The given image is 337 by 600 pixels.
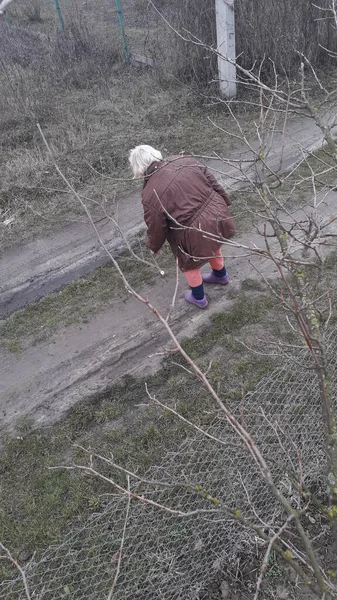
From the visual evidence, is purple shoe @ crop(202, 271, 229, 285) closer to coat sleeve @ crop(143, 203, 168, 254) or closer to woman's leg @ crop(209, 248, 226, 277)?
woman's leg @ crop(209, 248, 226, 277)

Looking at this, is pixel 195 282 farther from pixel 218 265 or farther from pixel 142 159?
pixel 142 159

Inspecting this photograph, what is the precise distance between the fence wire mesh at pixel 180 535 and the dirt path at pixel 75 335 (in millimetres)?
1042

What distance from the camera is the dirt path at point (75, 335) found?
3879 millimetres

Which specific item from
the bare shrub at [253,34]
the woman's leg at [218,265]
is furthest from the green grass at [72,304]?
the bare shrub at [253,34]

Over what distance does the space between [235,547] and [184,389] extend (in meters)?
1.31

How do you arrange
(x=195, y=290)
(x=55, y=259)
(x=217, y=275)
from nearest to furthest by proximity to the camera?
(x=195, y=290)
(x=217, y=275)
(x=55, y=259)

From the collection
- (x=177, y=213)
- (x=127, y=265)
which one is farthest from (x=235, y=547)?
(x=127, y=265)

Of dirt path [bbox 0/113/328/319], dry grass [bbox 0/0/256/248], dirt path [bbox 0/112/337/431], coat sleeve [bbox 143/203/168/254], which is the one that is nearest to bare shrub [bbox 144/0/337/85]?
dry grass [bbox 0/0/256/248]

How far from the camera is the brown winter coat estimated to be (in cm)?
367

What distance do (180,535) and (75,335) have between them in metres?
2.13

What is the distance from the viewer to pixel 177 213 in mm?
3693

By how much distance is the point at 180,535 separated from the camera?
2.76 m

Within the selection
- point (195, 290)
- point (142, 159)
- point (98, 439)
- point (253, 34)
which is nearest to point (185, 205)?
point (142, 159)

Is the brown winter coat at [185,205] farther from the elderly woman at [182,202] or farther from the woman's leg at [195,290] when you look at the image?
the woman's leg at [195,290]
